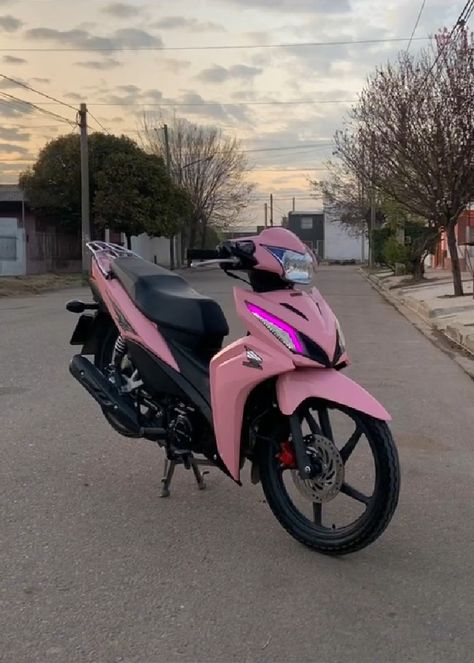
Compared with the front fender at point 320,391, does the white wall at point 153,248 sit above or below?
above

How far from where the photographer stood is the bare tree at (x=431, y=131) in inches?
703

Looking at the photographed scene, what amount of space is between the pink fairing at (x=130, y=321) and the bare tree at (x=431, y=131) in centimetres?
1497

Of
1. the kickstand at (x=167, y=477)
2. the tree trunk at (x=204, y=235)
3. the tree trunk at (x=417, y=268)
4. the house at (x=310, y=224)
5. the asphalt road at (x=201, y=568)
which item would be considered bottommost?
the asphalt road at (x=201, y=568)

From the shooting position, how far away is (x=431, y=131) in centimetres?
1836

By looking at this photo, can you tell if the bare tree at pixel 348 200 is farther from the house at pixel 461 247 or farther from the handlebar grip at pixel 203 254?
the handlebar grip at pixel 203 254

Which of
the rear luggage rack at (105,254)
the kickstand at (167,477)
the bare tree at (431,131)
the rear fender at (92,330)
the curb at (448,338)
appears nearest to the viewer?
the kickstand at (167,477)

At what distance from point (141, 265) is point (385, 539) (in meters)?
2.25

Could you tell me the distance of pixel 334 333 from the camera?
3.74 metres

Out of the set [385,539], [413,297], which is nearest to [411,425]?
[385,539]

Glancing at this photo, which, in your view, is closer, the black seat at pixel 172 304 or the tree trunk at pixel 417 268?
the black seat at pixel 172 304

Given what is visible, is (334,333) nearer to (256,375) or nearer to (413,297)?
(256,375)

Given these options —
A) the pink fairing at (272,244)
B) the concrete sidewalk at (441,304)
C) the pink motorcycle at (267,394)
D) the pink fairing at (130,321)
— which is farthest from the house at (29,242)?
the pink fairing at (272,244)

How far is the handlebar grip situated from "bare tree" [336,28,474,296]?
15406mm

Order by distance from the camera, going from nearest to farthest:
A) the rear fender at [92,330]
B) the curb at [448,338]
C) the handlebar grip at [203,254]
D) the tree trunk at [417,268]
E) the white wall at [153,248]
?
the handlebar grip at [203,254] < the rear fender at [92,330] < the curb at [448,338] < the tree trunk at [417,268] < the white wall at [153,248]
